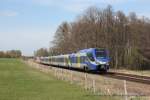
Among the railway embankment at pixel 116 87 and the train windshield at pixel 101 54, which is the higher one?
the train windshield at pixel 101 54

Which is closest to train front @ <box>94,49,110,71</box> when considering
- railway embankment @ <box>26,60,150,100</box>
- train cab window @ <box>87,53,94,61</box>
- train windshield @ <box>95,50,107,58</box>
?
train windshield @ <box>95,50,107,58</box>

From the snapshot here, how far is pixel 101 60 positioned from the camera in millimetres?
45406

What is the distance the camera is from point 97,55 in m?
45.9

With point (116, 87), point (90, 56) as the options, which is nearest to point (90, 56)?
point (90, 56)

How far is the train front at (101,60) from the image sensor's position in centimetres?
4447

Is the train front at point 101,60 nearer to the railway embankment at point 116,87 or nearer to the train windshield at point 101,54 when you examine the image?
the train windshield at point 101,54

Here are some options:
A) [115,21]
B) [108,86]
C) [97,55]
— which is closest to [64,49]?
[115,21]

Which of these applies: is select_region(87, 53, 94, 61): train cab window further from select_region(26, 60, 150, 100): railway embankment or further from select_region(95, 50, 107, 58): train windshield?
select_region(26, 60, 150, 100): railway embankment

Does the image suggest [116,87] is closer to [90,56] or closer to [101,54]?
[90,56]

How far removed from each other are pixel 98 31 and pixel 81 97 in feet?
202

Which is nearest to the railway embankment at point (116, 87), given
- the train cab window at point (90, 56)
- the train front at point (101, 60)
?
the train front at point (101, 60)

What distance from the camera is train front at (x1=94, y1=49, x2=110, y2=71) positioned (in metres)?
44.5

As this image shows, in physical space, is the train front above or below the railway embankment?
above

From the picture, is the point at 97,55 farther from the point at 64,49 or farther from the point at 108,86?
the point at 64,49
